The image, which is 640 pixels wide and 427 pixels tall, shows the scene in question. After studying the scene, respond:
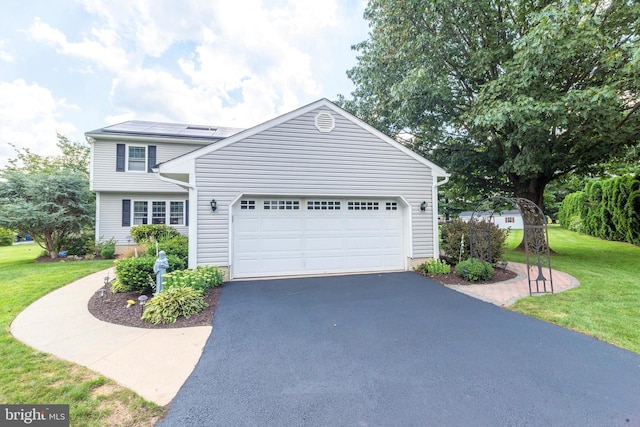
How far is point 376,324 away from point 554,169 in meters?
11.2

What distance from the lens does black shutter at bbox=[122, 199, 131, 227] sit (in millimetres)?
12859

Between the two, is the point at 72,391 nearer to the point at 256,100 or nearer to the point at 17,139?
the point at 256,100

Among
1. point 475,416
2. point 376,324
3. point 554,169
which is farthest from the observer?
point 554,169

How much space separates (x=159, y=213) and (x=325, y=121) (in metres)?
10.1

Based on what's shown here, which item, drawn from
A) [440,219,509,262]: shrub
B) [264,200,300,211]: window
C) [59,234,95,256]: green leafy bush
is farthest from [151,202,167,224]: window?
[440,219,509,262]: shrub

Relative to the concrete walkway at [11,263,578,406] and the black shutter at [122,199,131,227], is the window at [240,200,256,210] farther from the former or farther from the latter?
the black shutter at [122,199,131,227]

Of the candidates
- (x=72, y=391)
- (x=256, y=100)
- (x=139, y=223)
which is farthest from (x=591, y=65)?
(x=139, y=223)

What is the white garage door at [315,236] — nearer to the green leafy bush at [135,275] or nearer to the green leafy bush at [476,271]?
the green leafy bush at [476,271]

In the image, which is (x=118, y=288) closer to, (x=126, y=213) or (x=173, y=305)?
(x=173, y=305)

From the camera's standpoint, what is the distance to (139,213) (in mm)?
13148

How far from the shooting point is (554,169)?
1088 centimetres

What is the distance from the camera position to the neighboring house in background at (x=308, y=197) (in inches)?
272

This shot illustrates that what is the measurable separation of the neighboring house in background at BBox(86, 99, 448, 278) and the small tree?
769 cm

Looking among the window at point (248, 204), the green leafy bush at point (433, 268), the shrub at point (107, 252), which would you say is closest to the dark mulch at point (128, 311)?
the window at point (248, 204)
